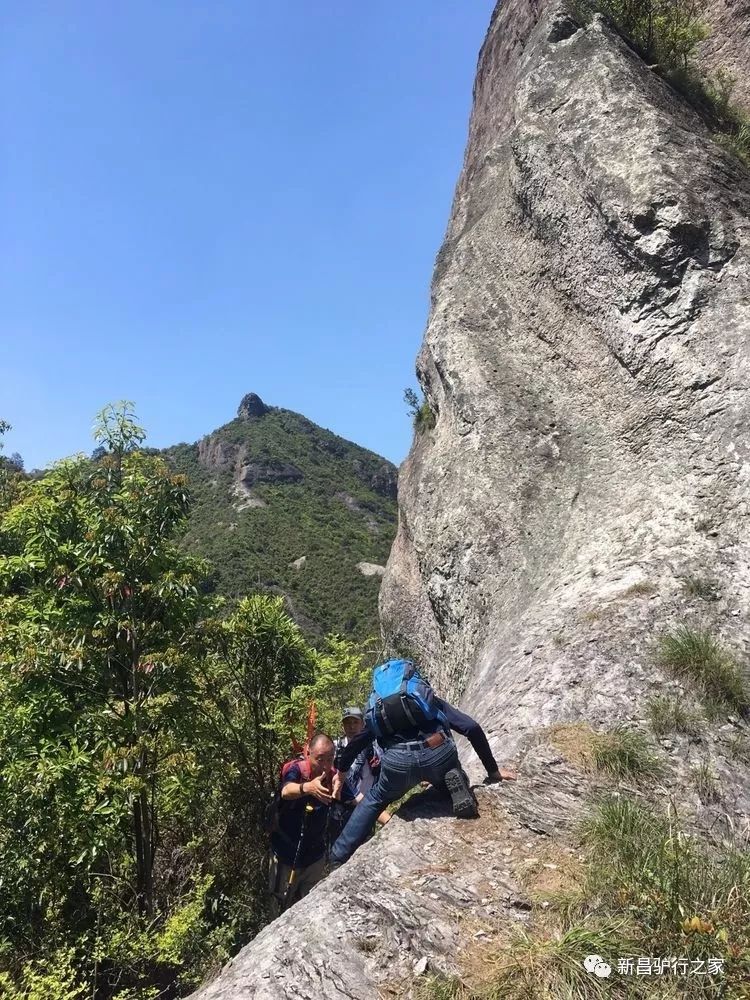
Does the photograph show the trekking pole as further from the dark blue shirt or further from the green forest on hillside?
the green forest on hillside

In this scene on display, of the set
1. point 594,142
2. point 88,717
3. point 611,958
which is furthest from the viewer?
point 594,142

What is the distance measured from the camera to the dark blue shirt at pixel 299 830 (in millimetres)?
5660

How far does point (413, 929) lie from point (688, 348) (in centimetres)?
780

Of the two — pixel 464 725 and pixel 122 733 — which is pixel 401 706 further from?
pixel 122 733

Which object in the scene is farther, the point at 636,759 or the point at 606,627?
the point at 606,627

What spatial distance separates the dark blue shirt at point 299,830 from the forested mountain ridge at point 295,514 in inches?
1150

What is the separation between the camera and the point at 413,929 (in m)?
3.61

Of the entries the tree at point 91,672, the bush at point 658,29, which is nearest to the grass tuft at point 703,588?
the tree at point 91,672

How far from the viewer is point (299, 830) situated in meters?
5.70

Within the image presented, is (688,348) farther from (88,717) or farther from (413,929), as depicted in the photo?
(88,717)

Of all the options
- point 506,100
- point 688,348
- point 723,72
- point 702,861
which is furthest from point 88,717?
point 506,100

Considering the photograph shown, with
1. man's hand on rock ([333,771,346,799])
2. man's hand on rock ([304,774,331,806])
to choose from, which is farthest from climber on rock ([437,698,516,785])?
man's hand on rock ([304,774,331,806])

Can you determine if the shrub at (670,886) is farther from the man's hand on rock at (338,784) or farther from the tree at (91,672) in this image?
the tree at (91,672)

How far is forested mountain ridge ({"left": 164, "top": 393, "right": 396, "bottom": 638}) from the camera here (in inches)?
2379
